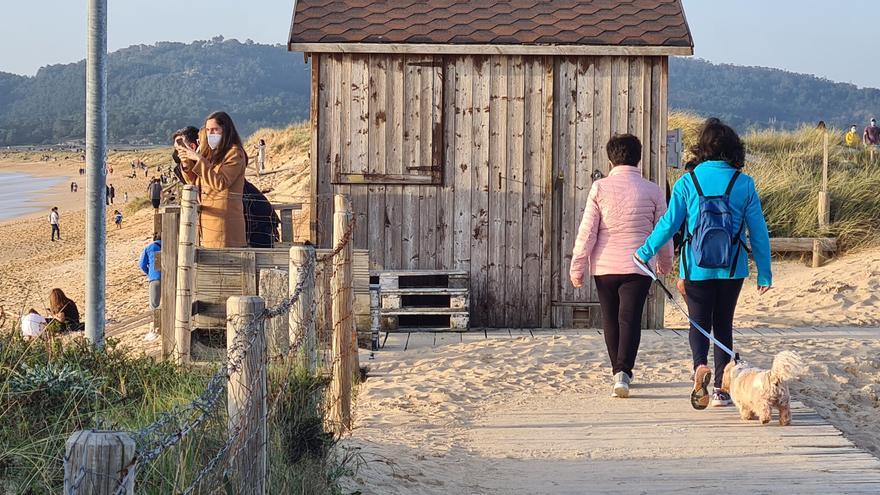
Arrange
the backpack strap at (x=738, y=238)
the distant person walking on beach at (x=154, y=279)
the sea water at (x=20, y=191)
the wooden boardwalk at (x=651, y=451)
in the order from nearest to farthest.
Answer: the wooden boardwalk at (x=651, y=451), the backpack strap at (x=738, y=238), the distant person walking on beach at (x=154, y=279), the sea water at (x=20, y=191)

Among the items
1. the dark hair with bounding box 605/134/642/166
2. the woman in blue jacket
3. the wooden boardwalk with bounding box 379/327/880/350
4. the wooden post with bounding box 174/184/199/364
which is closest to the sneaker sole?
the woman in blue jacket

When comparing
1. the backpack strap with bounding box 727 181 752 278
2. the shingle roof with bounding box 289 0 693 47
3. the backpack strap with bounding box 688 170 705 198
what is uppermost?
the shingle roof with bounding box 289 0 693 47

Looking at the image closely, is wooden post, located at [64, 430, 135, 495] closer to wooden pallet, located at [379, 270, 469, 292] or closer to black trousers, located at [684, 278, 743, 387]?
black trousers, located at [684, 278, 743, 387]

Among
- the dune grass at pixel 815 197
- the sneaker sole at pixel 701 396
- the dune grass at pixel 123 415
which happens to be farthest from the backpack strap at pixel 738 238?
the dune grass at pixel 815 197

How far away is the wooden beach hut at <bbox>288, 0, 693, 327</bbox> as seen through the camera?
1261 cm

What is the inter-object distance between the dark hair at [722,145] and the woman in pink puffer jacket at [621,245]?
78cm

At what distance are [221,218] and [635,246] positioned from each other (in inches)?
147

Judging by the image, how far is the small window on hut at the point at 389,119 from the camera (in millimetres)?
12625

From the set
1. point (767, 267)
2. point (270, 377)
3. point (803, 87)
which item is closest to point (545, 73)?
point (767, 267)

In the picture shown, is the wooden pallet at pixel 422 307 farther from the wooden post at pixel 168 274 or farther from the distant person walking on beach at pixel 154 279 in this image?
the wooden post at pixel 168 274

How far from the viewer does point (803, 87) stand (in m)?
138

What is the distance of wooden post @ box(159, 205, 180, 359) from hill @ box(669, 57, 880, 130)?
113m

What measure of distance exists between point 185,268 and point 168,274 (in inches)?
7.1

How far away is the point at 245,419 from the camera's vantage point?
461 centimetres
